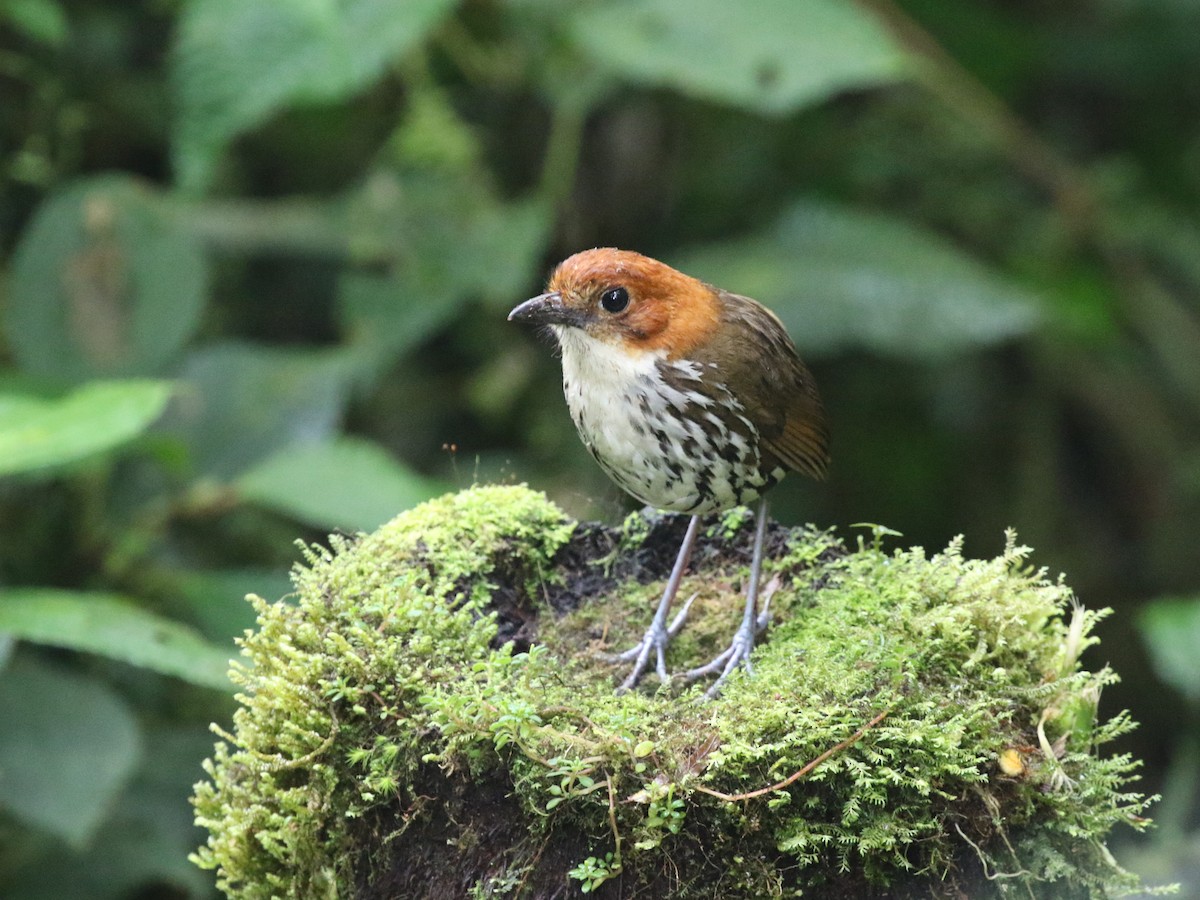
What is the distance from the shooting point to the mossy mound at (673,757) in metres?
2.28

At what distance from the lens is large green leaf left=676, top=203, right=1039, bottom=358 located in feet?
17.5

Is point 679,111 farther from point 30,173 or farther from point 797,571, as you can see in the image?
point 797,571

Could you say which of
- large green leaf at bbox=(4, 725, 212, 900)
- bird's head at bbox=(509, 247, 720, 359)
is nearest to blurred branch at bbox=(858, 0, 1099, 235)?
bird's head at bbox=(509, 247, 720, 359)

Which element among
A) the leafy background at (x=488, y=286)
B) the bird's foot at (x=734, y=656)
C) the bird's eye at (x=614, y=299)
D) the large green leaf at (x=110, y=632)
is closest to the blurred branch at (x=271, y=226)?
the leafy background at (x=488, y=286)

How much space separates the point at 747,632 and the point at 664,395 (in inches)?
20.8

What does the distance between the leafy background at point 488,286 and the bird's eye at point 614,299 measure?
0.61 meters

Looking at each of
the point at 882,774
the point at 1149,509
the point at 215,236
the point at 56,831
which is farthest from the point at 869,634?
the point at 1149,509

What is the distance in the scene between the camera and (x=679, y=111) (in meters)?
6.20

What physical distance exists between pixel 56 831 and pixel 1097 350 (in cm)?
503

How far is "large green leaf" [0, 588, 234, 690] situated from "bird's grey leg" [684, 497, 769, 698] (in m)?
1.28

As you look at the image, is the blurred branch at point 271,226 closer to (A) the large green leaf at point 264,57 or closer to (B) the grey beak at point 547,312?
(A) the large green leaf at point 264,57

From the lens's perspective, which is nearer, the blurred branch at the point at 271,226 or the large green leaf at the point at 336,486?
the large green leaf at the point at 336,486

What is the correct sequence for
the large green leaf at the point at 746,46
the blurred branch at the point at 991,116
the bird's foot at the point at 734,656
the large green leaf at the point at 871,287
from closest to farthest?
1. the bird's foot at the point at 734,656
2. the large green leaf at the point at 746,46
3. the large green leaf at the point at 871,287
4. the blurred branch at the point at 991,116

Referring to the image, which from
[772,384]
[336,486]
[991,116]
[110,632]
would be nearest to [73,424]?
[110,632]
